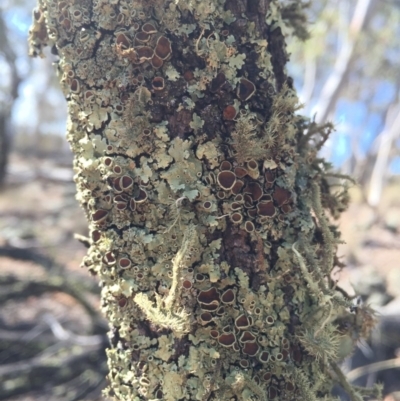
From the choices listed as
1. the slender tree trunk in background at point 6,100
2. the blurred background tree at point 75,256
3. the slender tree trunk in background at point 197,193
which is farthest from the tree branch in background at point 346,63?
the slender tree trunk in background at point 6,100

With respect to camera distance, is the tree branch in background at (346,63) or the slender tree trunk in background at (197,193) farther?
the tree branch in background at (346,63)

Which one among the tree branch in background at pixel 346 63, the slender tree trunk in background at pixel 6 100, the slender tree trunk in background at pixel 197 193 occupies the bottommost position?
the slender tree trunk in background at pixel 197 193

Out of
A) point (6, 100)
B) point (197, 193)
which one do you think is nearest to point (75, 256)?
point (6, 100)

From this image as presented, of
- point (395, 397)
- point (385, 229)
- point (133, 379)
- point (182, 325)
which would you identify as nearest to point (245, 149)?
point (182, 325)

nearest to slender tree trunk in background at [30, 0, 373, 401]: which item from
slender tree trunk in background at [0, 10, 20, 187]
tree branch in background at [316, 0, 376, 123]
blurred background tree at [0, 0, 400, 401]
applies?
blurred background tree at [0, 0, 400, 401]

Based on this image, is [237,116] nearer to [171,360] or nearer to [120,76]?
[120,76]

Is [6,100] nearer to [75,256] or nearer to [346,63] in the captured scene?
[75,256]

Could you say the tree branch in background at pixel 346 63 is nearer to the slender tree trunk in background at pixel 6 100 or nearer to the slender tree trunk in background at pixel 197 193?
the slender tree trunk in background at pixel 197 193

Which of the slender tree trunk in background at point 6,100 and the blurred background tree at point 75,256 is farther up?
the slender tree trunk in background at point 6,100
